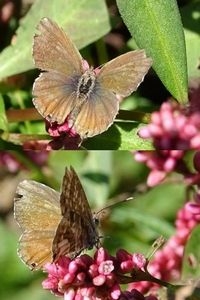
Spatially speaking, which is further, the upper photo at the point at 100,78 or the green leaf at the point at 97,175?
the green leaf at the point at 97,175

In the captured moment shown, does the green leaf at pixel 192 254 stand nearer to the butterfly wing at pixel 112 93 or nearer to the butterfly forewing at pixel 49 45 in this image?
the butterfly wing at pixel 112 93

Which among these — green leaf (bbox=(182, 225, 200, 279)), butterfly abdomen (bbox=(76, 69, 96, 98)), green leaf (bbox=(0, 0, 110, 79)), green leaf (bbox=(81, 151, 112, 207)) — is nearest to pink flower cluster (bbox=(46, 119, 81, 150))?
A: butterfly abdomen (bbox=(76, 69, 96, 98))

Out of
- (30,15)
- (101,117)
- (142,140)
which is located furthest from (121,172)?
(101,117)

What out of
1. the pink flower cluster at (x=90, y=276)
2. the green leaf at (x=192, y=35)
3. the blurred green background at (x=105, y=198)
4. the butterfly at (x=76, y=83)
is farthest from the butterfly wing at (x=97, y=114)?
the blurred green background at (x=105, y=198)

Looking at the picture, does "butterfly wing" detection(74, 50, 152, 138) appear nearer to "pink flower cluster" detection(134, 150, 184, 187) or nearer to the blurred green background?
"pink flower cluster" detection(134, 150, 184, 187)

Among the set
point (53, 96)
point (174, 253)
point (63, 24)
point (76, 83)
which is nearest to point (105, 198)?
point (174, 253)

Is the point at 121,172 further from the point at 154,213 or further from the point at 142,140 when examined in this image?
the point at 142,140
